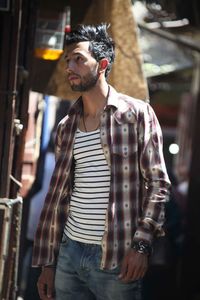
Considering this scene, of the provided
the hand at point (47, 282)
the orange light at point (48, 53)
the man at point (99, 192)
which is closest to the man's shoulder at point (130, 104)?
the man at point (99, 192)

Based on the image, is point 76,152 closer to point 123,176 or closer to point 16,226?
point 123,176

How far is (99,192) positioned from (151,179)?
256mm

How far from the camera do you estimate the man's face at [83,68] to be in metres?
3.07

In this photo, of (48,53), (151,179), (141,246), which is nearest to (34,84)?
(48,53)

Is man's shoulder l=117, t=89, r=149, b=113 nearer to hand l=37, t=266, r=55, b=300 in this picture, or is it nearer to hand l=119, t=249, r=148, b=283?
hand l=119, t=249, r=148, b=283

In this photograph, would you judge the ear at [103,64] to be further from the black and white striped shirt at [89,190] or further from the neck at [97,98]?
the black and white striped shirt at [89,190]

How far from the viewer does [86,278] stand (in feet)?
9.96

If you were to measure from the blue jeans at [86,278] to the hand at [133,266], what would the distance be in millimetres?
60

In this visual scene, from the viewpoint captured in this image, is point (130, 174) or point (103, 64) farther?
point (103, 64)

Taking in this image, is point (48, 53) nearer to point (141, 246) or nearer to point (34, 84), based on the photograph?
point (34, 84)

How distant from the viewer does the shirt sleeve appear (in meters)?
2.86

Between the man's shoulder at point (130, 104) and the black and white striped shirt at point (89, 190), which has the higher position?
the man's shoulder at point (130, 104)

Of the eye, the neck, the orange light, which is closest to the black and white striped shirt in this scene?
the neck

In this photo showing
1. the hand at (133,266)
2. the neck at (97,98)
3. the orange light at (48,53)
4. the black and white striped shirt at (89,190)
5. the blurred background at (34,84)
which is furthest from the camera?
the orange light at (48,53)
